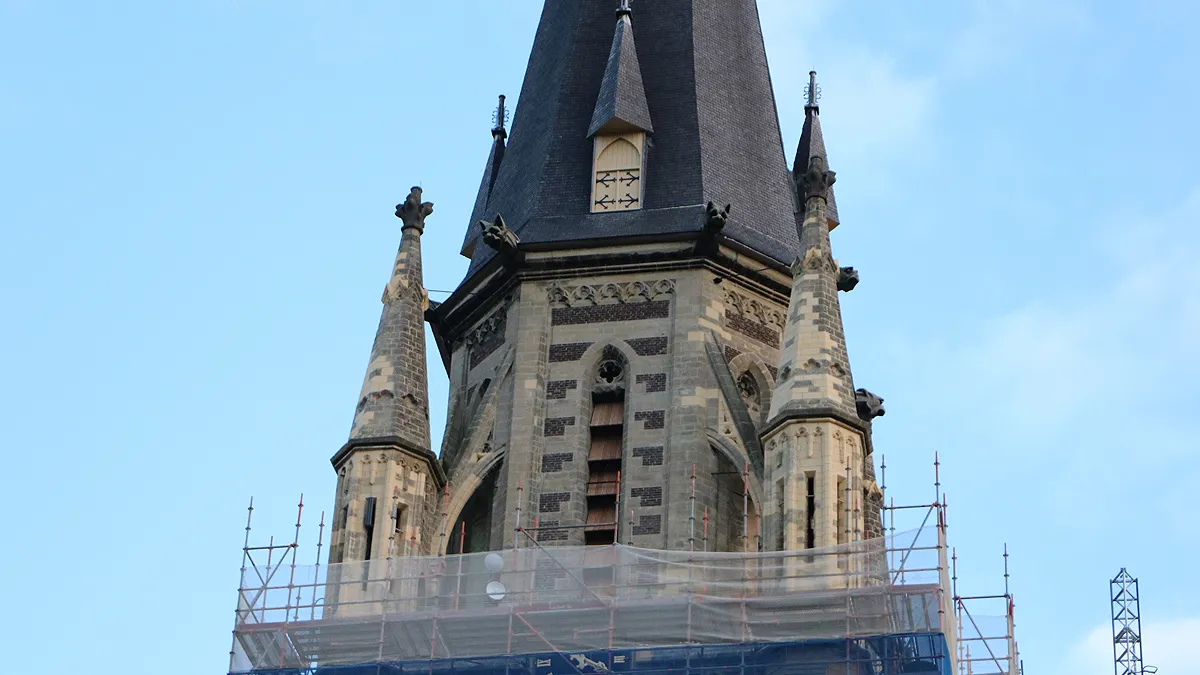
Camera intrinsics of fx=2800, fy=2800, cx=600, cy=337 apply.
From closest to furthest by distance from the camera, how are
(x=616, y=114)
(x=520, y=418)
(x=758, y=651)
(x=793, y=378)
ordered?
(x=758, y=651) < (x=793, y=378) < (x=520, y=418) < (x=616, y=114)

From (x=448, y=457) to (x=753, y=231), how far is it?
5819 mm

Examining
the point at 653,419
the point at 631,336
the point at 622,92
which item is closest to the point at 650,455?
the point at 653,419

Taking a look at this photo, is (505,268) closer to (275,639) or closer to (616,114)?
(616,114)

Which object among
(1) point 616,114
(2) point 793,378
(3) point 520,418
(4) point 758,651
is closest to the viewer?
(4) point 758,651

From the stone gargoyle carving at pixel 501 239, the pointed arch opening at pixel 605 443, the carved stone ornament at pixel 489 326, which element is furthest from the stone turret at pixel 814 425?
the carved stone ornament at pixel 489 326

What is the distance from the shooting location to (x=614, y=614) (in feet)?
117

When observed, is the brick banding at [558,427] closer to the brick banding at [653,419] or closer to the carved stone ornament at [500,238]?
the brick banding at [653,419]

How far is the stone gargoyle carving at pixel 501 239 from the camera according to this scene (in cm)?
4091

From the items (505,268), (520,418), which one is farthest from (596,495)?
(505,268)

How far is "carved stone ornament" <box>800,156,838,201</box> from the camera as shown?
39.8 meters

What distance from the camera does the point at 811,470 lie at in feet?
120

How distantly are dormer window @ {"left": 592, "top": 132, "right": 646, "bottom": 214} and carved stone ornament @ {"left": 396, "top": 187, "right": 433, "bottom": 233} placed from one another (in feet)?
8.76

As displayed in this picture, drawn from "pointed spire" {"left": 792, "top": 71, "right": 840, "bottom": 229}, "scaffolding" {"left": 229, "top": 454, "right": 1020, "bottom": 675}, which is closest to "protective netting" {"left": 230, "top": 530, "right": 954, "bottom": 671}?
"scaffolding" {"left": 229, "top": 454, "right": 1020, "bottom": 675}

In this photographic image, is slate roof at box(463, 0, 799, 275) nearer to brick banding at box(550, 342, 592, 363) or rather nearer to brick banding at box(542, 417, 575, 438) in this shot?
brick banding at box(550, 342, 592, 363)
